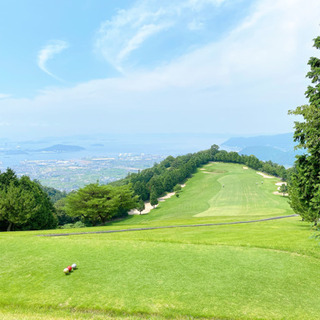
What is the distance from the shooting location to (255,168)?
13938cm

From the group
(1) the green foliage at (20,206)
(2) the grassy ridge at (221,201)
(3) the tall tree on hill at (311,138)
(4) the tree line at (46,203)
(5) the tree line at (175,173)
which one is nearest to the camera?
(3) the tall tree on hill at (311,138)

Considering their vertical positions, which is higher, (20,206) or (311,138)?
(311,138)

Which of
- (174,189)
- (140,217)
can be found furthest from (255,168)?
(140,217)

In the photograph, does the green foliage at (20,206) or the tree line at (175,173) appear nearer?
the green foliage at (20,206)

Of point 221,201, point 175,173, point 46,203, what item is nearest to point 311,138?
point 46,203

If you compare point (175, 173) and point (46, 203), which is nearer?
point (46, 203)

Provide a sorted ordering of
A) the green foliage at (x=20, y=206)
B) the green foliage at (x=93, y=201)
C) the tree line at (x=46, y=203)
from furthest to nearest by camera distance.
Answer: the green foliage at (x=93, y=201) → the tree line at (x=46, y=203) → the green foliage at (x=20, y=206)

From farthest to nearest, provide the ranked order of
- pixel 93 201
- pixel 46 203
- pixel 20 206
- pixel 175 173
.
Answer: pixel 175 173 → pixel 46 203 → pixel 93 201 → pixel 20 206

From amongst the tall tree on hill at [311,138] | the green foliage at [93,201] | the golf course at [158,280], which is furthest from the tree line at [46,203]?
the tall tree on hill at [311,138]

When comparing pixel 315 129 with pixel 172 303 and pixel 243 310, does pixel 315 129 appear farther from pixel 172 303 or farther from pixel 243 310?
pixel 172 303

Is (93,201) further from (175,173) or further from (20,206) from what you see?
(175,173)

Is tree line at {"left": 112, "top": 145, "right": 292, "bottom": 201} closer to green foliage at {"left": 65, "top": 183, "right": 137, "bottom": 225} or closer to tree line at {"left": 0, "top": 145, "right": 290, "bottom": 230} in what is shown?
tree line at {"left": 0, "top": 145, "right": 290, "bottom": 230}

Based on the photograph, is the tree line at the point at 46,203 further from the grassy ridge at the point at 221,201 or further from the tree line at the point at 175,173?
the tree line at the point at 175,173

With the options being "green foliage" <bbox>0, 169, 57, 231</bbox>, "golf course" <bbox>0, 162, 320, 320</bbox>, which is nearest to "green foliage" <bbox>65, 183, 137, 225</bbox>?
"green foliage" <bbox>0, 169, 57, 231</bbox>
